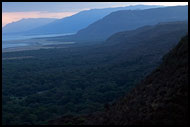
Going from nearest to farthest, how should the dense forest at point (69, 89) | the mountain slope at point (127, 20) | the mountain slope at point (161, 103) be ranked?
1. the mountain slope at point (161, 103)
2. the dense forest at point (69, 89)
3. the mountain slope at point (127, 20)

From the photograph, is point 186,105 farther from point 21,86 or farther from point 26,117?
point 21,86

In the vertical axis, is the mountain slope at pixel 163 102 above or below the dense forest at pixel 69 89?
above

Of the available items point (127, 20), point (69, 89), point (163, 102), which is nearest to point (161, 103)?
point (163, 102)

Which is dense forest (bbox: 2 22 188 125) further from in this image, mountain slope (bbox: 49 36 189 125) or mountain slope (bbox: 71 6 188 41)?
mountain slope (bbox: 71 6 188 41)

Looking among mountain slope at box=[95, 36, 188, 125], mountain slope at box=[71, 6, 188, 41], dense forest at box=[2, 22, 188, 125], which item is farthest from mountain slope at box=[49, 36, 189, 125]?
mountain slope at box=[71, 6, 188, 41]

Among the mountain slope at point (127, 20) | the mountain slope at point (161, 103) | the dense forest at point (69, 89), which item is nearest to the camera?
the mountain slope at point (161, 103)

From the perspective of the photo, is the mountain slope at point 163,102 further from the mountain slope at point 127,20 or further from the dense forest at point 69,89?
the mountain slope at point 127,20

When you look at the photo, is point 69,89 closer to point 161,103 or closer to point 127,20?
point 161,103

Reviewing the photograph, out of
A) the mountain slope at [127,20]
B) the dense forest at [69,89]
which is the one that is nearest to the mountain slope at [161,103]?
the dense forest at [69,89]
